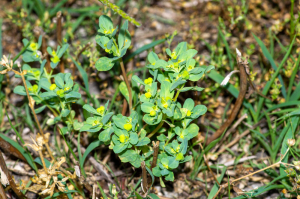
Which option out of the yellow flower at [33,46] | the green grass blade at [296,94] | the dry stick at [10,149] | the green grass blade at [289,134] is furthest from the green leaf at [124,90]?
the green grass blade at [296,94]

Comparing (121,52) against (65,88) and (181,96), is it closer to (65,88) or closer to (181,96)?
(65,88)

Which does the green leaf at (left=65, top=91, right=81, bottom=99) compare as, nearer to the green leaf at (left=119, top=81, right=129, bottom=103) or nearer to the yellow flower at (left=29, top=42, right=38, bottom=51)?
the green leaf at (left=119, top=81, right=129, bottom=103)

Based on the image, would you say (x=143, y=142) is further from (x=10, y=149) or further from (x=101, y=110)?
(x=10, y=149)

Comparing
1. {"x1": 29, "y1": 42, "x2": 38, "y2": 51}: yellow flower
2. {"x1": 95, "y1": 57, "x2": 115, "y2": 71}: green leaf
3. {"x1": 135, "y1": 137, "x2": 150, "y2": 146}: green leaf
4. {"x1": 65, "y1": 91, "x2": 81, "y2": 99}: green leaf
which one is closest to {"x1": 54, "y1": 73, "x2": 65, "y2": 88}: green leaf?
{"x1": 65, "y1": 91, "x2": 81, "y2": 99}: green leaf

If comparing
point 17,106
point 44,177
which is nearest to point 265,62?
point 44,177

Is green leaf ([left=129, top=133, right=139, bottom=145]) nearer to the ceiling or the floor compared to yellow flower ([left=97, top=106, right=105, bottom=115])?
nearer to the floor

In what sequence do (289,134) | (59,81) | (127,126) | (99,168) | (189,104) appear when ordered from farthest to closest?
1. (99,168)
2. (289,134)
3. (59,81)
4. (189,104)
5. (127,126)

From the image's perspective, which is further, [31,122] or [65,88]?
[31,122]

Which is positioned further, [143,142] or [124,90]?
[124,90]

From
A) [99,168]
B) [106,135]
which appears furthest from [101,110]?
[99,168]
